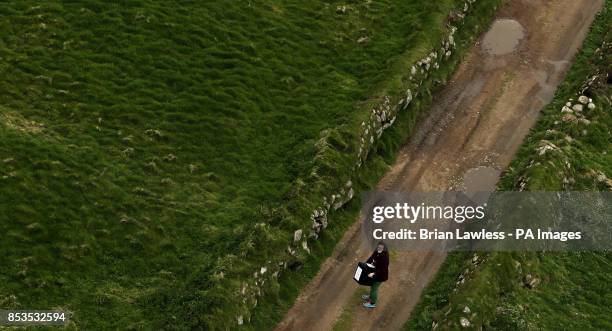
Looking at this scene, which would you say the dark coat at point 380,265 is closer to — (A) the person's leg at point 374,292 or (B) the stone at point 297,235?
(A) the person's leg at point 374,292

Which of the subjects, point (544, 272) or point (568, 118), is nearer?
point (544, 272)

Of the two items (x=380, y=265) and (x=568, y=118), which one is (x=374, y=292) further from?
(x=568, y=118)

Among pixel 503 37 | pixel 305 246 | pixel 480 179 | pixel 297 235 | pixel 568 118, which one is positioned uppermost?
pixel 503 37

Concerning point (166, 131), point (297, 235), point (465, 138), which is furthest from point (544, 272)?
point (166, 131)

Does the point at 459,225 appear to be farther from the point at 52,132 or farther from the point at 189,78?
the point at 52,132

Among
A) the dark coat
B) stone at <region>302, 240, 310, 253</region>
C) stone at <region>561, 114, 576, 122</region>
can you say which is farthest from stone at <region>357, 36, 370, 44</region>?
the dark coat

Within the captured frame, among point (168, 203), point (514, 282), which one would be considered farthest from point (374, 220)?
point (168, 203)
